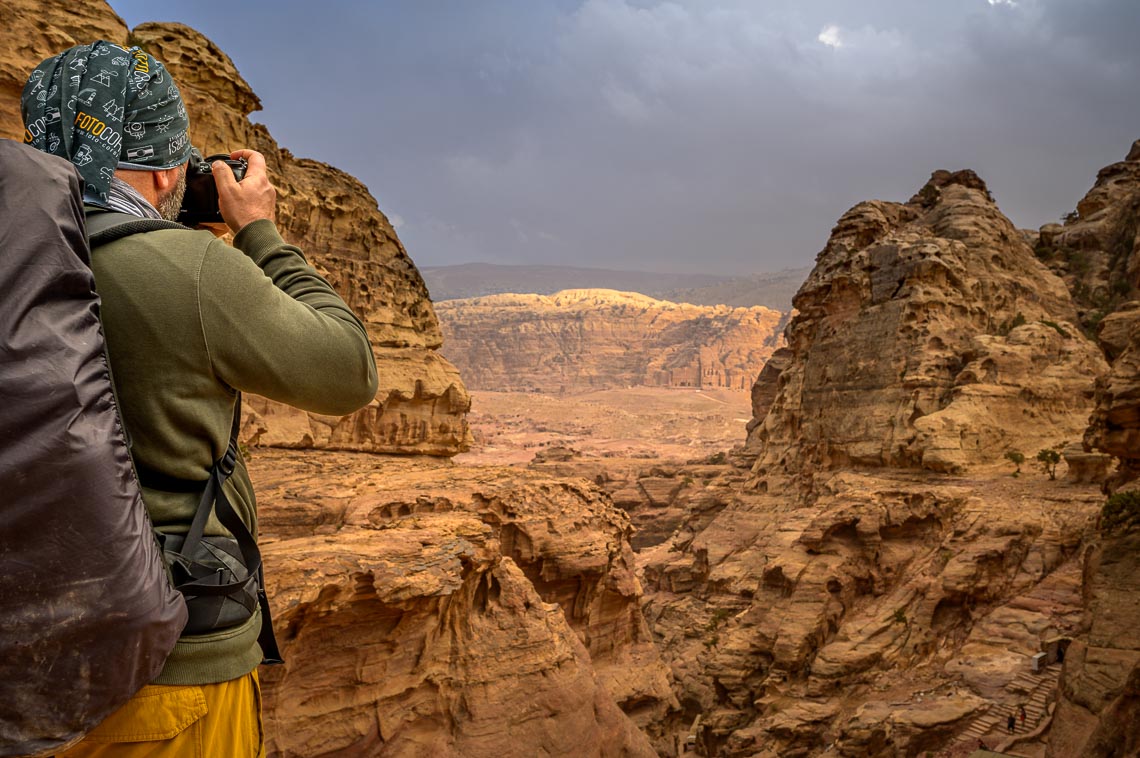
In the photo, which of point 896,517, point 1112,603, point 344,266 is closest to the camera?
point 1112,603

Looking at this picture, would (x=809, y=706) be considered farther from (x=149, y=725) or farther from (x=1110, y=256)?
(x=1110, y=256)

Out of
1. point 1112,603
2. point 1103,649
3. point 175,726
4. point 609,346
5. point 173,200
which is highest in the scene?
point 609,346

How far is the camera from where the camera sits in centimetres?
195

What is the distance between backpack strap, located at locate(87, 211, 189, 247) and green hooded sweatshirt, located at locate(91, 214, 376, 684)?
2cm

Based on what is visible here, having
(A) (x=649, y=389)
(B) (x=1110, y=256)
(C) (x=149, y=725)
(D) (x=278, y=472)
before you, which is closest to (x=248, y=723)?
(C) (x=149, y=725)

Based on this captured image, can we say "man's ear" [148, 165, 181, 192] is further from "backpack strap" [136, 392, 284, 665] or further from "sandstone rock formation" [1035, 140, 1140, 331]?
"sandstone rock formation" [1035, 140, 1140, 331]

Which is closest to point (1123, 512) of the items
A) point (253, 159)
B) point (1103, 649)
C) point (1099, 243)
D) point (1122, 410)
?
point (1103, 649)

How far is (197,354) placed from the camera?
1572mm

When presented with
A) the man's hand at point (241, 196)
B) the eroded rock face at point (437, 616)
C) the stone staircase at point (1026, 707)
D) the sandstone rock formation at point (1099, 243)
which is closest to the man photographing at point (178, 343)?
the man's hand at point (241, 196)

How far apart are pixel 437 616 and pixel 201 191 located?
21.9 feet

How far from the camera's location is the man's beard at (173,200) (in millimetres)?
1826

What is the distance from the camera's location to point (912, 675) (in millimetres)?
13688

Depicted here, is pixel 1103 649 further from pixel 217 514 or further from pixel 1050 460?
pixel 1050 460

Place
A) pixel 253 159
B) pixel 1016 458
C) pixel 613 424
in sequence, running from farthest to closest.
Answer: pixel 613 424 → pixel 1016 458 → pixel 253 159
